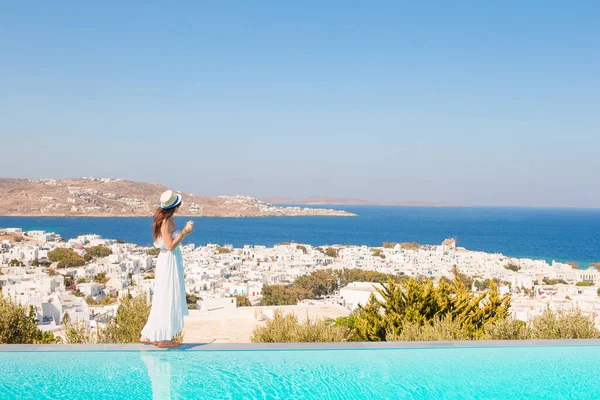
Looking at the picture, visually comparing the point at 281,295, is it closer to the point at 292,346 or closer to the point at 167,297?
the point at 292,346

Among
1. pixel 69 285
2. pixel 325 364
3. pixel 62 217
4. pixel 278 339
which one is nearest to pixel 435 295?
pixel 278 339

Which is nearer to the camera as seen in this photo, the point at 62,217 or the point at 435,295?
the point at 435,295

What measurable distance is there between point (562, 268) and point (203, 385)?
42858 millimetres

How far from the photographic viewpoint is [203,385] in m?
3.88

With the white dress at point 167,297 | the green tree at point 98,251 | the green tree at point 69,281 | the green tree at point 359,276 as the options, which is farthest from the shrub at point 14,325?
the green tree at point 98,251

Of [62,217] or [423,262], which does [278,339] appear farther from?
[62,217]

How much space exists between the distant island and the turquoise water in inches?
3652

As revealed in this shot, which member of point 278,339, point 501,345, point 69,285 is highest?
point 501,345

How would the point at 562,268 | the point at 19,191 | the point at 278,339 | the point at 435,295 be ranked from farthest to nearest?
the point at 19,191, the point at 562,268, the point at 435,295, the point at 278,339

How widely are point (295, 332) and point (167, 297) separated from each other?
214cm

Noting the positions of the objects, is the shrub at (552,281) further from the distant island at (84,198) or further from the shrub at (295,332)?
the distant island at (84,198)

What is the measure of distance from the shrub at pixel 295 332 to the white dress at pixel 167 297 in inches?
76.1

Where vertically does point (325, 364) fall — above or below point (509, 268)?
above

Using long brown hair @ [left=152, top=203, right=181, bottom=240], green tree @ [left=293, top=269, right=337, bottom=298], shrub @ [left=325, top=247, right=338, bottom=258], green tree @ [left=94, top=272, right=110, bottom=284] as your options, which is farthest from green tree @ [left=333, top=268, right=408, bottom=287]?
long brown hair @ [left=152, top=203, right=181, bottom=240]
